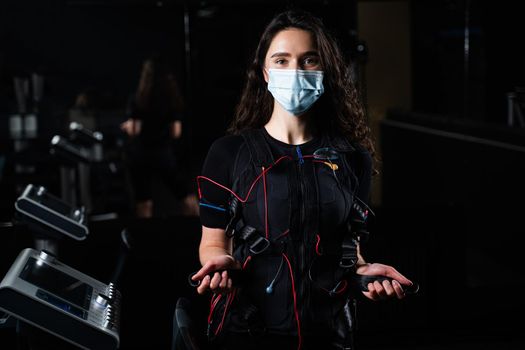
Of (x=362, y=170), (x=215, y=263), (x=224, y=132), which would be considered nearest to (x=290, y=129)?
(x=362, y=170)

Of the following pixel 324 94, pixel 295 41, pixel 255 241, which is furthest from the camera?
pixel 324 94

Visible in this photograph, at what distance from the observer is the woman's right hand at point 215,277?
167 cm

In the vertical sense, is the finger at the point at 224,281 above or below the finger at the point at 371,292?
above

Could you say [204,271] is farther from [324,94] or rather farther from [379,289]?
[324,94]

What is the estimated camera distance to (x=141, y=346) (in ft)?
12.5

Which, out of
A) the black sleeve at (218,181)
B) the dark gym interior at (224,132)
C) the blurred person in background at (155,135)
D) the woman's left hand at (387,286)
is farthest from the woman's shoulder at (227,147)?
the blurred person in background at (155,135)

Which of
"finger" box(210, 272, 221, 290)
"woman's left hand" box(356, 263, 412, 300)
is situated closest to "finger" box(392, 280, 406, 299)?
"woman's left hand" box(356, 263, 412, 300)

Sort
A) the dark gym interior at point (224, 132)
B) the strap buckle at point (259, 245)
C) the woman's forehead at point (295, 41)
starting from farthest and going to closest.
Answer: the dark gym interior at point (224, 132)
the woman's forehead at point (295, 41)
the strap buckle at point (259, 245)

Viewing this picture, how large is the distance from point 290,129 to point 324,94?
172 millimetres

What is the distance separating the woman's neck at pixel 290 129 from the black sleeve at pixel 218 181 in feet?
0.32

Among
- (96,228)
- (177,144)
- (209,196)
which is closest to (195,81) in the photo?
(177,144)

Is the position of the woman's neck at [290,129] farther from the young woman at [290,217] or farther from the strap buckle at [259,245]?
the strap buckle at [259,245]

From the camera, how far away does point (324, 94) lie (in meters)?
2.03

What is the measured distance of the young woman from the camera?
1.80 metres
